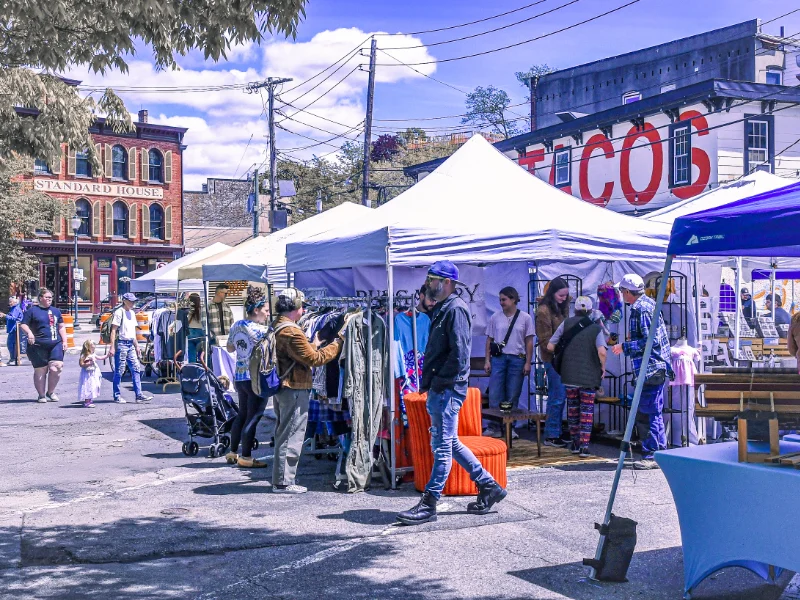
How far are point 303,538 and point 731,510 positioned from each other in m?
3.12

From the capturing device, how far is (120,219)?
2124 inches

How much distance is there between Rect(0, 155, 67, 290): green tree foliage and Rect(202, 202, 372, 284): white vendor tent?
930 inches

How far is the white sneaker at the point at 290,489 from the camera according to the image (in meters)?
8.07

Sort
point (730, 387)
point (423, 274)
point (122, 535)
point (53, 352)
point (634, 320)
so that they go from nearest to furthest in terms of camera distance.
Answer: point (730, 387) → point (122, 535) → point (634, 320) → point (423, 274) → point (53, 352)

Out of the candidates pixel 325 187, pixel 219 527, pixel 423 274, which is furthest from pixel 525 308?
pixel 325 187

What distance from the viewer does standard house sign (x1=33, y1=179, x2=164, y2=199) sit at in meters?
50.8

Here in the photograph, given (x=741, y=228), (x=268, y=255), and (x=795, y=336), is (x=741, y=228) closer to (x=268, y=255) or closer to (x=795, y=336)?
(x=795, y=336)

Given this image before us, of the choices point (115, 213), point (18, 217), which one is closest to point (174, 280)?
point (18, 217)

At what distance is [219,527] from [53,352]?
9211 millimetres

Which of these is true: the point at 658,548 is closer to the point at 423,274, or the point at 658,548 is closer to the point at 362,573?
the point at 362,573

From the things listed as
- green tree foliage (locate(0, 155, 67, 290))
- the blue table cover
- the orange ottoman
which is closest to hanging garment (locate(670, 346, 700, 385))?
the orange ottoman

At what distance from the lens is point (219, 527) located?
6898mm

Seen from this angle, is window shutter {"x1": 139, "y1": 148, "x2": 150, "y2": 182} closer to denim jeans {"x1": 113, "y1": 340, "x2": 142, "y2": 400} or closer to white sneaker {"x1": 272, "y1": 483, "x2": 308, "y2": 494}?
denim jeans {"x1": 113, "y1": 340, "x2": 142, "y2": 400}

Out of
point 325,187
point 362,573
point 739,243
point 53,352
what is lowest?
point 362,573
